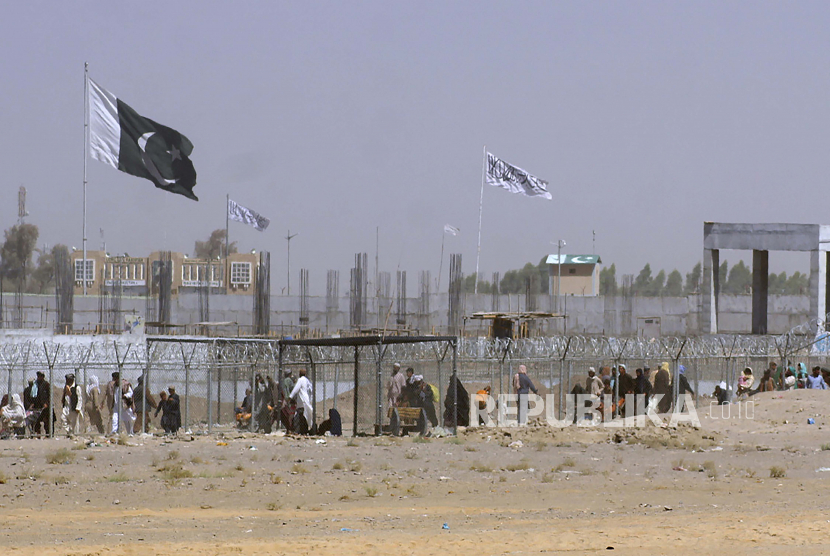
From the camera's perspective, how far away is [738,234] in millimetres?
40625

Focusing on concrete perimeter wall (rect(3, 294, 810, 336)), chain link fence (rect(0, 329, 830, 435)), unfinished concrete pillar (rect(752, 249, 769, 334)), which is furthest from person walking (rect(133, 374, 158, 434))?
concrete perimeter wall (rect(3, 294, 810, 336))

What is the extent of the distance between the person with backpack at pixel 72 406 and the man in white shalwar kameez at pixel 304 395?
4315 millimetres

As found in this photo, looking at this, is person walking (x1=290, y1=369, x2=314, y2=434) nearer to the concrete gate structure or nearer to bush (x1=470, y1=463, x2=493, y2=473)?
bush (x1=470, y1=463, x2=493, y2=473)

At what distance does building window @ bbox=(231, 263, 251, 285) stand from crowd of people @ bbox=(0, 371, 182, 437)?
3331 inches

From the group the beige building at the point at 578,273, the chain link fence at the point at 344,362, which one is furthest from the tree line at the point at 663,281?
the chain link fence at the point at 344,362

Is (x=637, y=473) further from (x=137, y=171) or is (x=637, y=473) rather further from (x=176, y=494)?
(x=137, y=171)

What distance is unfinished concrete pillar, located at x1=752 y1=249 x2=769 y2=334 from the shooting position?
4206 cm

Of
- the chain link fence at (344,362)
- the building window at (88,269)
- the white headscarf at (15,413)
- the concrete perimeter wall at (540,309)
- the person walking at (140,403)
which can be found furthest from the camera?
the building window at (88,269)

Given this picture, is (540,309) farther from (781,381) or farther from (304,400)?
(304,400)

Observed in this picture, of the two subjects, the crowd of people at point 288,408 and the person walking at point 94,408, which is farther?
the person walking at point 94,408

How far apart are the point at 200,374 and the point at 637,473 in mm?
20102

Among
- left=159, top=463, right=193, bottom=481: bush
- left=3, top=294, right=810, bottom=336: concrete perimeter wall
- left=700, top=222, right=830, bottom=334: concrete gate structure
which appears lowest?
left=159, top=463, right=193, bottom=481: bush

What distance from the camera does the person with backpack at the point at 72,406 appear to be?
2081 cm

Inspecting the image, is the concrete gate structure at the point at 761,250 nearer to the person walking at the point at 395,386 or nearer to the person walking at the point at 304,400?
the person walking at the point at 395,386
